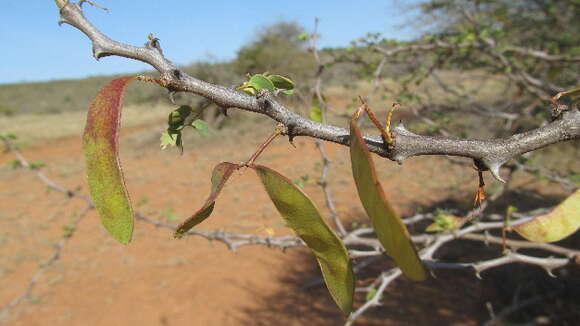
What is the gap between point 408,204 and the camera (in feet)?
18.7

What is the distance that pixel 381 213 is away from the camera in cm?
34

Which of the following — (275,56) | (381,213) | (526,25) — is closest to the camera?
(381,213)

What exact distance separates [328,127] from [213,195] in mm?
146

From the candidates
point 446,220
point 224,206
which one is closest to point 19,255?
point 224,206

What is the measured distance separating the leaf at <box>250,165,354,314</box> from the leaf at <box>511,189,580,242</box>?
0.38 m

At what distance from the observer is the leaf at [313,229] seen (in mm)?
403

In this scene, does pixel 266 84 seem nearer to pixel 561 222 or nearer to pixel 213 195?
pixel 213 195

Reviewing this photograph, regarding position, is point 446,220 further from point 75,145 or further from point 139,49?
point 75,145

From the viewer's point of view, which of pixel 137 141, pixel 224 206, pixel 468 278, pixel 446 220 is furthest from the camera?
pixel 137 141

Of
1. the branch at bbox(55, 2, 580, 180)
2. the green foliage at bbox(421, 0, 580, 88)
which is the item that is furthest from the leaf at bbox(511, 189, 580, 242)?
the green foliage at bbox(421, 0, 580, 88)

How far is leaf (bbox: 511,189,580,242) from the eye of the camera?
2.10ft

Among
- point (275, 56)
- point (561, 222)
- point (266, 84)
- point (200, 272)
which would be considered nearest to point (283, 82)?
point (266, 84)

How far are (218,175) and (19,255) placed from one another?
543 centimetres

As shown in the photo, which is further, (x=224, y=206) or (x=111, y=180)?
(x=224, y=206)
